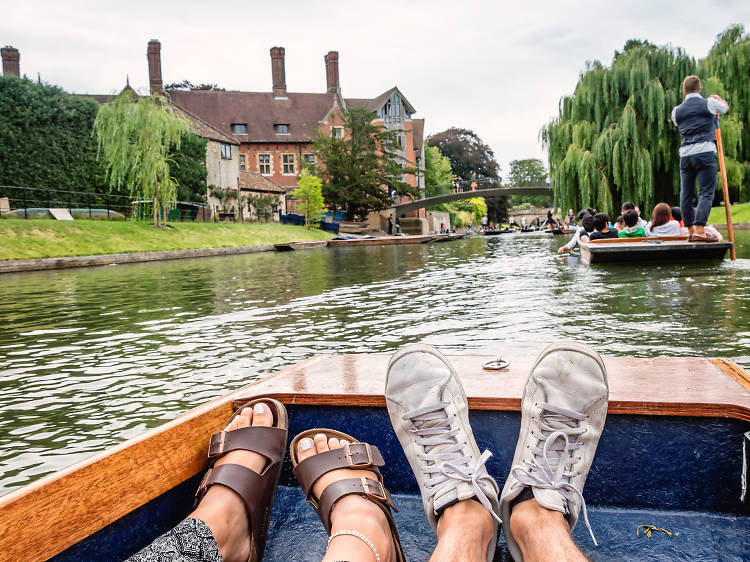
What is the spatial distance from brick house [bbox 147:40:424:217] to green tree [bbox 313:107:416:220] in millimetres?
4718

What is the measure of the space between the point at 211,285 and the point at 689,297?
6834 mm

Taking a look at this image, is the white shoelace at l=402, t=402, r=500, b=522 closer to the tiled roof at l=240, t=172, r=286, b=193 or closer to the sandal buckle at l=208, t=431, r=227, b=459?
the sandal buckle at l=208, t=431, r=227, b=459

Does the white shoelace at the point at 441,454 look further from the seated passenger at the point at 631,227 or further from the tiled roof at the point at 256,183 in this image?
the tiled roof at the point at 256,183

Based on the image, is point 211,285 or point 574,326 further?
point 211,285

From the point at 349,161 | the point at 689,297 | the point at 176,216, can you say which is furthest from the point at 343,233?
the point at 689,297

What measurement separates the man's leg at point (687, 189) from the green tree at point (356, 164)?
31776 mm

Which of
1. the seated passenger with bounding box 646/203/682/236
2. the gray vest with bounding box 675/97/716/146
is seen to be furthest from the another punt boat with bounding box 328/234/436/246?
the gray vest with bounding box 675/97/716/146

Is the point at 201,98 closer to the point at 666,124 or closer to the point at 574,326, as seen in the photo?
the point at 666,124

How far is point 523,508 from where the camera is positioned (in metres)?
1.37

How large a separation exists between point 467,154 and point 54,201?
2046 inches

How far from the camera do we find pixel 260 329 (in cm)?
515

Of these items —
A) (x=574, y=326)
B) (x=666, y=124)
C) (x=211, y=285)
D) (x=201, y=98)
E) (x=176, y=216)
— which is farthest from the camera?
(x=201, y=98)

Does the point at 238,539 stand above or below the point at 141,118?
below

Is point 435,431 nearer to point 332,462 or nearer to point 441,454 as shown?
point 441,454
